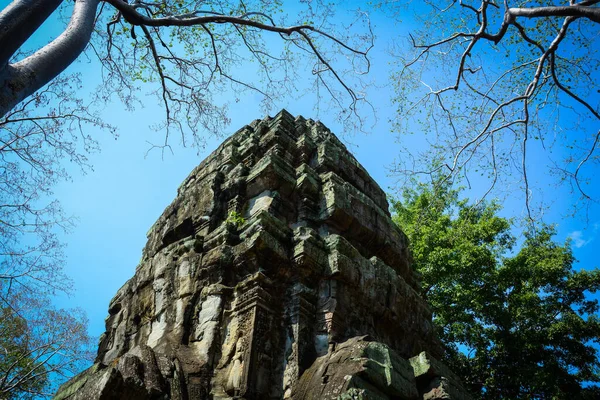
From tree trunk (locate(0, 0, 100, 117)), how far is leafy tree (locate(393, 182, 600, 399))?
10596 mm

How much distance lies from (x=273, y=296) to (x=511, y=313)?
34.0 ft

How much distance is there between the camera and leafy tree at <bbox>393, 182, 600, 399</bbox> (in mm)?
12227

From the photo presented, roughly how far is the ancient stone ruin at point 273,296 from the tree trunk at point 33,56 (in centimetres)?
258

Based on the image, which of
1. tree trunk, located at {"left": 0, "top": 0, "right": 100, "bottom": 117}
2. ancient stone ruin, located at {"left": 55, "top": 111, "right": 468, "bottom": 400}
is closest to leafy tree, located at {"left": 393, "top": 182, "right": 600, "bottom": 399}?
ancient stone ruin, located at {"left": 55, "top": 111, "right": 468, "bottom": 400}

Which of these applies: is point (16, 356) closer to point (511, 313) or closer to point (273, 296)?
point (273, 296)

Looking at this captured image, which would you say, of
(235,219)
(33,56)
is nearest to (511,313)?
(235,219)

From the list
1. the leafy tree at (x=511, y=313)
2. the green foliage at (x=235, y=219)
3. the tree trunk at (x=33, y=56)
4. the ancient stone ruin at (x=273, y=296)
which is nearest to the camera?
the tree trunk at (x=33, y=56)

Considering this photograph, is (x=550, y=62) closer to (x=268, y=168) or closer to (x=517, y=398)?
(x=268, y=168)

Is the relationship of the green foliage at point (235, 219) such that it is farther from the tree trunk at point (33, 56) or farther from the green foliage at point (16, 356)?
the green foliage at point (16, 356)

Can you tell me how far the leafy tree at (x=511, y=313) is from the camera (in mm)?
12227

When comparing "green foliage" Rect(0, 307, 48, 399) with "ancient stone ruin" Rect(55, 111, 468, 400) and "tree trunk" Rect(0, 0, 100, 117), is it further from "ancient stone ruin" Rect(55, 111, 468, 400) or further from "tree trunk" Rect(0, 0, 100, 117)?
"tree trunk" Rect(0, 0, 100, 117)

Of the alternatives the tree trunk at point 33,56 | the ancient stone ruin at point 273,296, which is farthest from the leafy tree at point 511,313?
the tree trunk at point 33,56

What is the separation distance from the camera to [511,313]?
1307 cm

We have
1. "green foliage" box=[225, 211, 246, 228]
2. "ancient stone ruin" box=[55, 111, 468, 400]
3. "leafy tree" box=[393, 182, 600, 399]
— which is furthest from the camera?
"leafy tree" box=[393, 182, 600, 399]
